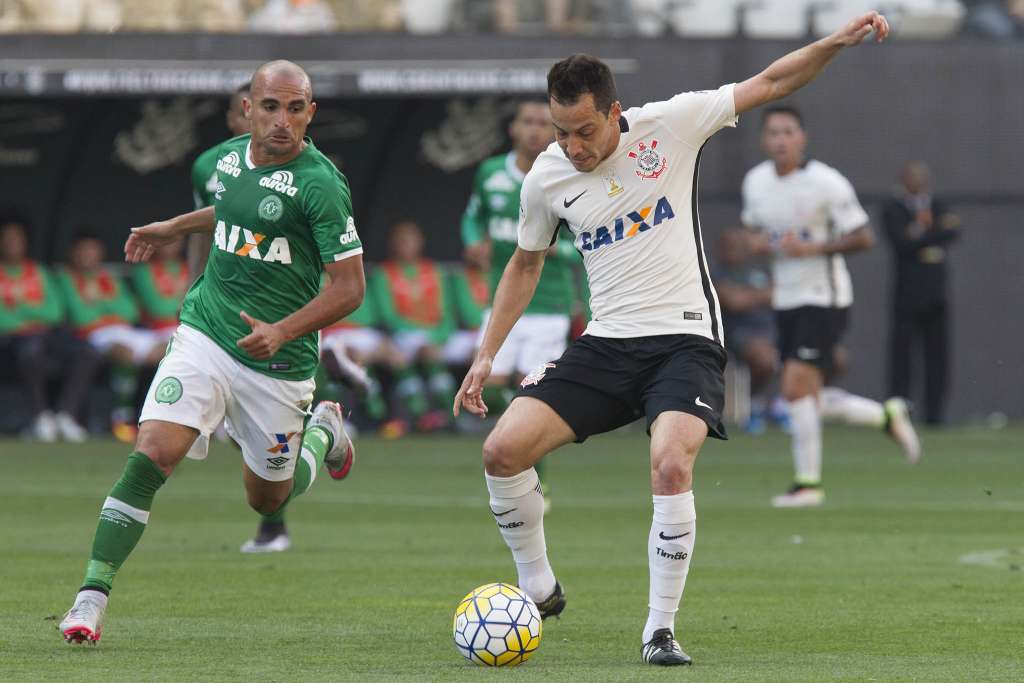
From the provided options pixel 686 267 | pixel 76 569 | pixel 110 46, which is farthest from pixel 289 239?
pixel 110 46

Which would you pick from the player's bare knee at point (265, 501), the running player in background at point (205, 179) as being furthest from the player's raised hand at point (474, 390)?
the running player in background at point (205, 179)

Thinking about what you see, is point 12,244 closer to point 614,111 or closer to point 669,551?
point 614,111

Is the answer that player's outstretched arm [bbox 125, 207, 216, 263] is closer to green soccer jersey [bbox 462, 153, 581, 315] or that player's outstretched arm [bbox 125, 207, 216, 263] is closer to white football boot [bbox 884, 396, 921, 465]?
green soccer jersey [bbox 462, 153, 581, 315]

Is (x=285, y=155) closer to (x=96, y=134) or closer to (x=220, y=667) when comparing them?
(x=220, y=667)

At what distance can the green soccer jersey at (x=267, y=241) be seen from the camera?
800 cm

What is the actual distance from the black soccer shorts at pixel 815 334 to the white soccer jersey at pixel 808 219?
0.19ft

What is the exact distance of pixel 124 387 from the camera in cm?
2047

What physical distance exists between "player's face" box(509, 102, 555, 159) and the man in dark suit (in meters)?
9.90

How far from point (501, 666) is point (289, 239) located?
2110 millimetres

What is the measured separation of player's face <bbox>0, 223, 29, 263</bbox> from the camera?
2022cm

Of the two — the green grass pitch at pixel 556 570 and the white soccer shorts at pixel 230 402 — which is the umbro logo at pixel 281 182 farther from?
the green grass pitch at pixel 556 570

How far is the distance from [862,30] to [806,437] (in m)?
6.66

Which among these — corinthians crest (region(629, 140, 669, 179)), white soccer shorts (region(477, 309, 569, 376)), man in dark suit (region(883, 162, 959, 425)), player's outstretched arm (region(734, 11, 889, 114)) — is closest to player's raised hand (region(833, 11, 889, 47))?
player's outstretched arm (region(734, 11, 889, 114))

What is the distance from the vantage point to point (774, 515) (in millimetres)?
13070
